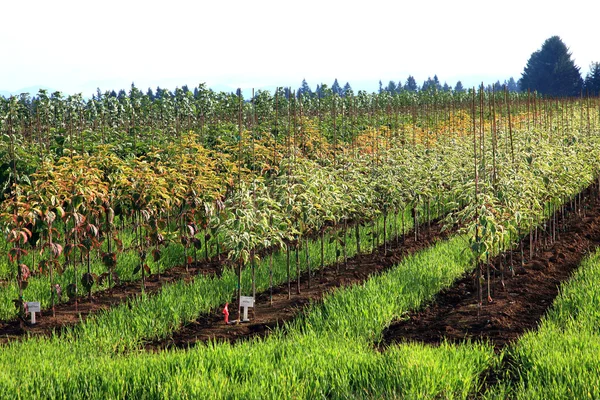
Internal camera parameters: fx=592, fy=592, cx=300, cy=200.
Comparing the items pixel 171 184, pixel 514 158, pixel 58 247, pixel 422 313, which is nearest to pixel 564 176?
pixel 514 158

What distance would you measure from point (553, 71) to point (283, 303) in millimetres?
80612

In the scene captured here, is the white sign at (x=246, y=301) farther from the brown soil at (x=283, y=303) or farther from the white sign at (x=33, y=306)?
the white sign at (x=33, y=306)

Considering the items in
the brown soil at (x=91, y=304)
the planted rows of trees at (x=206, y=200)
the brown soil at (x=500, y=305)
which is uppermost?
the planted rows of trees at (x=206, y=200)

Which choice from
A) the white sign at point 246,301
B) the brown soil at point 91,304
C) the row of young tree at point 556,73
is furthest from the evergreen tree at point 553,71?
the white sign at point 246,301

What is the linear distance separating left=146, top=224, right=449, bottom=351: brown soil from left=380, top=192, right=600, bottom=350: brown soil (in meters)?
1.19

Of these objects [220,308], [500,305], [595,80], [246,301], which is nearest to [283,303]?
[220,308]

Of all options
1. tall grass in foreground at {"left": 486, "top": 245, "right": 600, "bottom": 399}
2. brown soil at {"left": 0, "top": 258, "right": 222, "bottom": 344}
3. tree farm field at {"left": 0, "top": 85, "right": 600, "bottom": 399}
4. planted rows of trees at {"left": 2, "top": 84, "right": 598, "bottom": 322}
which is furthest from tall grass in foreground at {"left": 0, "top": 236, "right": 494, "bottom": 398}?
planted rows of trees at {"left": 2, "top": 84, "right": 598, "bottom": 322}

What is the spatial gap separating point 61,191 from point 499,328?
5.20m

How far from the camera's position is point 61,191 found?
6.99 metres

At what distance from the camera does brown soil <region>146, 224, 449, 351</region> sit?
6.44 m

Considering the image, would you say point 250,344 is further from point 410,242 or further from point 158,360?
point 410,242

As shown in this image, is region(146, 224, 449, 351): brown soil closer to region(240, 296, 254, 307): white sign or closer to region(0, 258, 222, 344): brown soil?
region(240, 296, 254, 307): white sign

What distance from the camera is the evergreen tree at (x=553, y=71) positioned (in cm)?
7750

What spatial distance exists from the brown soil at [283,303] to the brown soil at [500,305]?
3.91 ft
